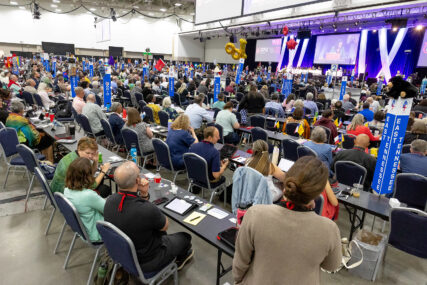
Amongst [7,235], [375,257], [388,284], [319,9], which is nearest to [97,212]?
[7,235]

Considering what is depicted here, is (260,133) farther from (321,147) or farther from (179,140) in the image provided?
(179,140)

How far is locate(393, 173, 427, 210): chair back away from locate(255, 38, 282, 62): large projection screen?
80.6ft

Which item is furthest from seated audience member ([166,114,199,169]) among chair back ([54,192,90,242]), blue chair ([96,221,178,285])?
blue chair ([96,221,178,285])

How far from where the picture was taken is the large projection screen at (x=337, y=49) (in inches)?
808

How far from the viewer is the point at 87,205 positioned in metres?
2.76

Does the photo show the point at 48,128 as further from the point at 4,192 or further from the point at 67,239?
the point at 67,239

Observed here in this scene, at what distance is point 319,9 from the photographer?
47.2 feet

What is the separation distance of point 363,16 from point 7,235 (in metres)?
16.3

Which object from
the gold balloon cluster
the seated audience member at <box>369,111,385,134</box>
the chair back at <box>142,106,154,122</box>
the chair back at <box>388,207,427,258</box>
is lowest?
the chair back at <box>388,207,427,258</box>

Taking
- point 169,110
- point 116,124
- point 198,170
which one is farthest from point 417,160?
point 169,110

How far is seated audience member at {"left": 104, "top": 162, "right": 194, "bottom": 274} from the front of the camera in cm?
222

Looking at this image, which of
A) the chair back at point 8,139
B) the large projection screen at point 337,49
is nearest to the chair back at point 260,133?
the chair back at point 8,139

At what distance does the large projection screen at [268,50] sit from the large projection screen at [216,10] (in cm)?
1108

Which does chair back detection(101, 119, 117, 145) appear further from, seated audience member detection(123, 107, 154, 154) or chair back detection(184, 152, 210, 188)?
chair back detection(184, 152, 210, 188)
